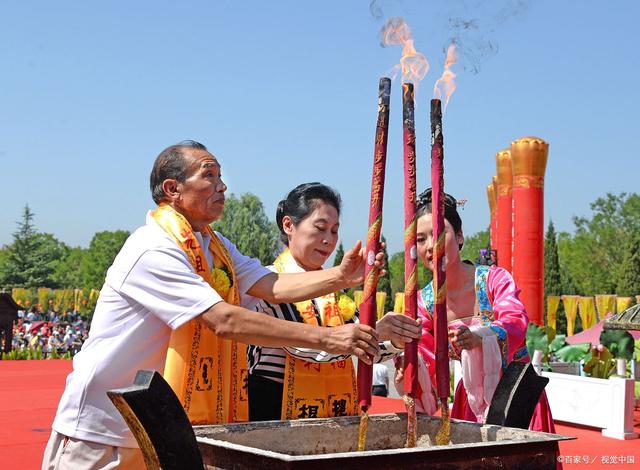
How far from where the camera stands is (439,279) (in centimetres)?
212

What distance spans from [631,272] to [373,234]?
92.4 feet

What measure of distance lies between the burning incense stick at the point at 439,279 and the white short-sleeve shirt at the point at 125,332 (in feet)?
2.08

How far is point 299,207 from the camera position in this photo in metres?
2.92

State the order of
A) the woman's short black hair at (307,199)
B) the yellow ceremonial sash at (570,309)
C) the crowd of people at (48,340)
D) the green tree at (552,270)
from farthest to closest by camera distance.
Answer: the green tree at (552,270) < the yellow ceremonial sash at (570,309) < the crowd of people at (48,340) < the woman's short black hair at (307,199)

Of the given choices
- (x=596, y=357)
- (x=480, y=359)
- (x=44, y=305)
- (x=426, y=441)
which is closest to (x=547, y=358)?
(x=596, y=357)

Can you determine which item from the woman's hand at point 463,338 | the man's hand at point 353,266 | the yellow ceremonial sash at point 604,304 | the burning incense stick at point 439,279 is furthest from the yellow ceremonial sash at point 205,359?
the yellow ceremonial sash at point 604,304

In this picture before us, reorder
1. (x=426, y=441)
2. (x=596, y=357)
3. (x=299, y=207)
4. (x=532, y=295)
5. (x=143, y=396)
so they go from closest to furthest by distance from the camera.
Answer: (x=143, y=396) → (x=426, y=441) → (x=299, y=207) → (x=596, y=357) → (x=532, y=295)

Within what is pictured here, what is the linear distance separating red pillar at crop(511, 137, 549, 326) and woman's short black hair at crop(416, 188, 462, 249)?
38.4ft

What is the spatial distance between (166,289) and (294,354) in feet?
2.71

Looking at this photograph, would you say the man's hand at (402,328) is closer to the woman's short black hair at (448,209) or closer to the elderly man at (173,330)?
the elderly man at (173,330)

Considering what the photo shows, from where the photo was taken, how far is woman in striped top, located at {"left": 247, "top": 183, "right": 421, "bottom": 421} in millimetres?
2719

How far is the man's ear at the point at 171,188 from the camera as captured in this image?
222 centimetres

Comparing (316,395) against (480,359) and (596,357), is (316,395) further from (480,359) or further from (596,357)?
(596,357)

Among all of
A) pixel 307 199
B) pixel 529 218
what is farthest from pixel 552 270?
pixel 307 199
